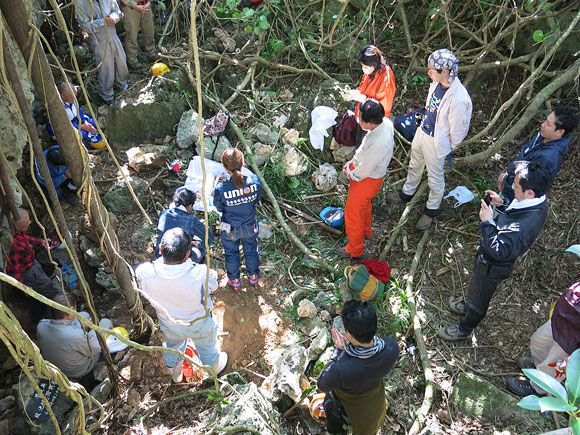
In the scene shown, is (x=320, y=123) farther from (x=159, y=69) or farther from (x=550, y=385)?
(x=550, y=385)

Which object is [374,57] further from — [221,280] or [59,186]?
[59,186]

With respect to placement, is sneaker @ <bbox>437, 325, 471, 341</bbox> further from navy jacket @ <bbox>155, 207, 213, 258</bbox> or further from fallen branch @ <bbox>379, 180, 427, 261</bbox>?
A: navy jacket @ <bbox>155, 207, 213, 258</bbox>

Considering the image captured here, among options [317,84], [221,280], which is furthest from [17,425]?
[317,84]

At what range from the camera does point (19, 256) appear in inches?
157

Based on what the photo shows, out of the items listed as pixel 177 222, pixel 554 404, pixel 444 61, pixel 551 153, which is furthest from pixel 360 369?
pixel 444 61

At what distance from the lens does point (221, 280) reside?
476 cm

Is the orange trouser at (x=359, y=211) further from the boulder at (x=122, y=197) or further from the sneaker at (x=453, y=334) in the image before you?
the boulder at (x=122, y=197)

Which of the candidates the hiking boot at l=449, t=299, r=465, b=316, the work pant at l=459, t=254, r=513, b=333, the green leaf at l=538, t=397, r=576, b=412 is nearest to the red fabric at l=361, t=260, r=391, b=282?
the hiking boot at l=449, t=299, r=465, b=316

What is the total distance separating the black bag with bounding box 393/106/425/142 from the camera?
219 inches

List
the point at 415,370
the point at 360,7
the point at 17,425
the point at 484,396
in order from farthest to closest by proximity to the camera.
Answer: the point at 360,7 → the point at 415,370 → the point at 484,396 → the point at 17,425

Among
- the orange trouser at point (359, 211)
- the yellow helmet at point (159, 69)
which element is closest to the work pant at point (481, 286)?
the orange trouser at point (359, 211)

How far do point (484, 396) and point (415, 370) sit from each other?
59 cm

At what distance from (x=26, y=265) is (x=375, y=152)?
3456mm

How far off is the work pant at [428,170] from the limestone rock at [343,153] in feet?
2.78
